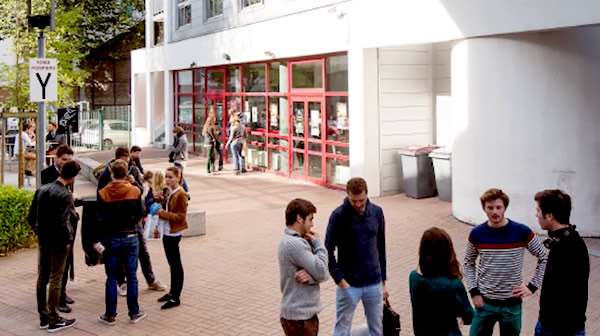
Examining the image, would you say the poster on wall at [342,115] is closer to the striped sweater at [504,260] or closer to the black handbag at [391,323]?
the black handbag at [391,323]

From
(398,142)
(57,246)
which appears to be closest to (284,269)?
(57,246)

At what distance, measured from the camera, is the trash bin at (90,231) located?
7.57 meters

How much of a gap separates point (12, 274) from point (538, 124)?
823 centimetres

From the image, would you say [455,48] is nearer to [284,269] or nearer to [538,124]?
[538,124]

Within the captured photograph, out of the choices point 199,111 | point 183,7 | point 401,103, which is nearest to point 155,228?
point 401,103

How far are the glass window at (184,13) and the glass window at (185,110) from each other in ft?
9.59

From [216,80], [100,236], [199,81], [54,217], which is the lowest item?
[100,236]

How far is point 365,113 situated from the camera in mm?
15500

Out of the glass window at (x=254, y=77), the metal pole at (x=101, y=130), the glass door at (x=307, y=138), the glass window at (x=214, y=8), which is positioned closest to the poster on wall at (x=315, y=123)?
the glass door at (x=307, y=138)

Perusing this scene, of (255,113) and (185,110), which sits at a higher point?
(185,110)

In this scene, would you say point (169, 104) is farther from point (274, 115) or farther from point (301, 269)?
point (301, 269)

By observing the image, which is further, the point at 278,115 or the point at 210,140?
the point at 210,140

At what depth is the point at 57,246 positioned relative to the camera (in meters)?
7.20

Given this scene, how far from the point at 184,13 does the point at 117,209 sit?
21.5 meters
